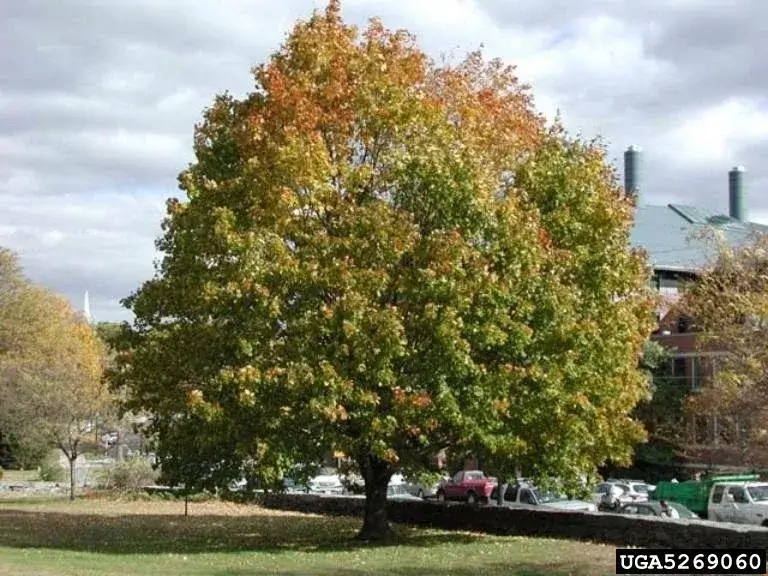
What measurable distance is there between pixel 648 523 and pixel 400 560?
5156 millimetres

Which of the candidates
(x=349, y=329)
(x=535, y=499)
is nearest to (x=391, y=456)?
(x=349, y=329)

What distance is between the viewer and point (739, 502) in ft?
107

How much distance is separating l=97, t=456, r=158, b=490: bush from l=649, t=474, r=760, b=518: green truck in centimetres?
2112

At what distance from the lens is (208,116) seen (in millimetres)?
25156

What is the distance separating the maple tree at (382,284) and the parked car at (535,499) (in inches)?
377

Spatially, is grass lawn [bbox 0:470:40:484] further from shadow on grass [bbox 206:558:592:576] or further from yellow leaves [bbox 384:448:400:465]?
shadow on grass [bbox 206:558:592:576]

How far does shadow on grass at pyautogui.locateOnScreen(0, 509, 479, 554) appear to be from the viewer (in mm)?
23562

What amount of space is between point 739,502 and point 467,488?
15647mm

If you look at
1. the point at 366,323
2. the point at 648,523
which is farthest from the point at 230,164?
the point at 648,523

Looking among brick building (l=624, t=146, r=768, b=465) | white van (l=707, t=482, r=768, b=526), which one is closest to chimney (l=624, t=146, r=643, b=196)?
brick building (l=624, t=146, r=768, b=465)

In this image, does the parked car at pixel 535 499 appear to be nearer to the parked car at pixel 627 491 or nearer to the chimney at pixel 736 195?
the parked car at pixel 627 491

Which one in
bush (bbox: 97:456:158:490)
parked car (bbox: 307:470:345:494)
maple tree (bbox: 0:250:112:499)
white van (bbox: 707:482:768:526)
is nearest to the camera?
white van (bbox: 707:482:768:526)

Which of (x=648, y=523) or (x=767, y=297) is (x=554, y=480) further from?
(x=767, y=297)

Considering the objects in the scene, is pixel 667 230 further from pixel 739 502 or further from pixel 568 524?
pixel 568 524
